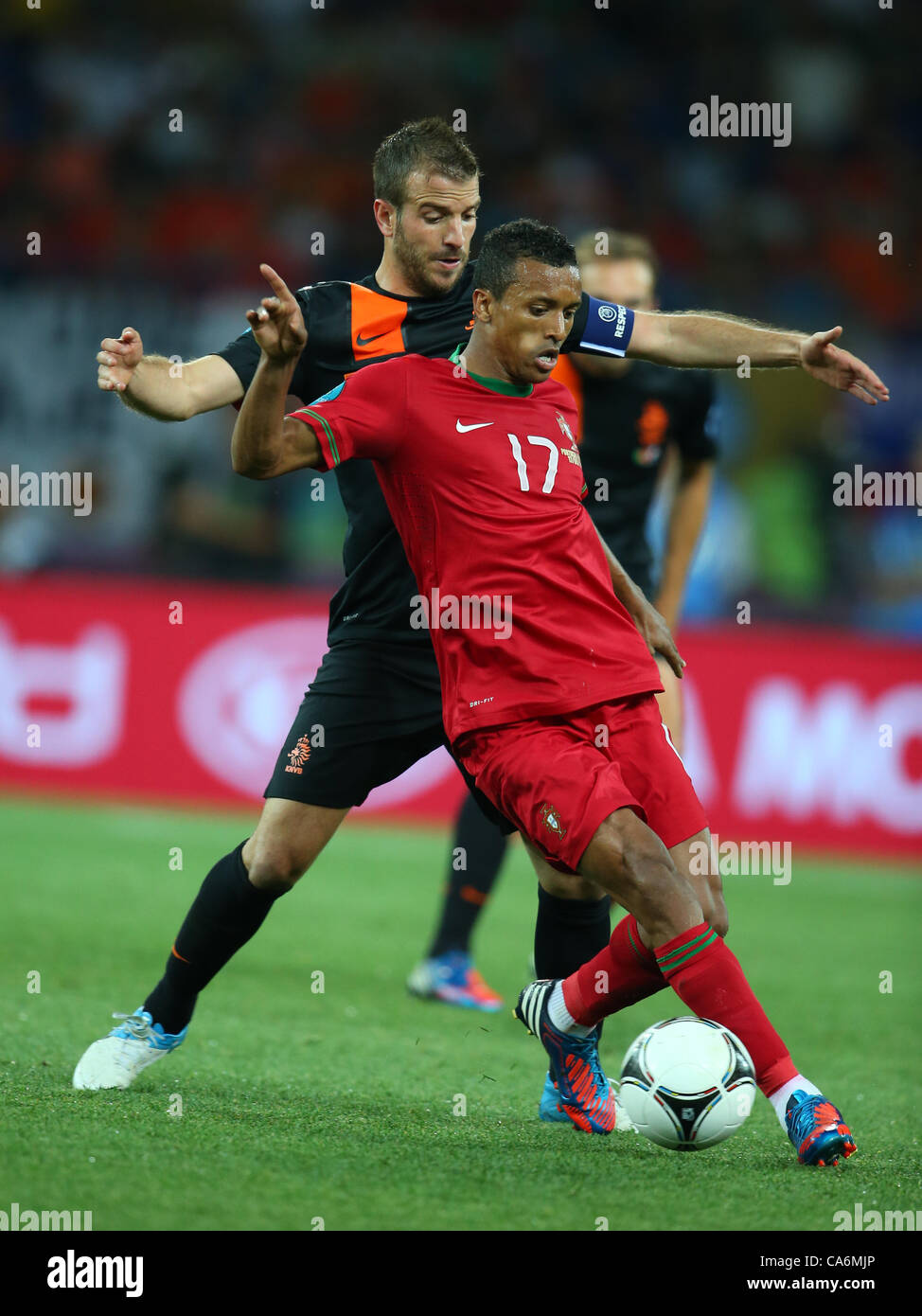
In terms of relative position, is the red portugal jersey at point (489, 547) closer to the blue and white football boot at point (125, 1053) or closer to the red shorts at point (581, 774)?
the red shorts at point (581, 774)

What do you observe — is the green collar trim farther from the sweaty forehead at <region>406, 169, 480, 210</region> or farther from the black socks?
the black socks

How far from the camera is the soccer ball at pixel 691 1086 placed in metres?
3.51

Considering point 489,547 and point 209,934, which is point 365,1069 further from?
point 489,547

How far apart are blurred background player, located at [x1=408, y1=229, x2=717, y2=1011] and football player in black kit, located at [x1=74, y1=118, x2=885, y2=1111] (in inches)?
55.3

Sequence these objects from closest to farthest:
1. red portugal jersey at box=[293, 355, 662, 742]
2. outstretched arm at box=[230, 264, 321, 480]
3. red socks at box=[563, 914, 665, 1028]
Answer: outstretched arm at box=[230, 264, 321, 480]
red portugal jersey at box=[293, 355, 662, 742]
red socks at box=[563, 914, 665, 1028]

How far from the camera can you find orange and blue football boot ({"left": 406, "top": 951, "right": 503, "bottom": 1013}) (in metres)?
5.83

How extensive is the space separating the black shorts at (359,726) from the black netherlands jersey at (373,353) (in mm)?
74

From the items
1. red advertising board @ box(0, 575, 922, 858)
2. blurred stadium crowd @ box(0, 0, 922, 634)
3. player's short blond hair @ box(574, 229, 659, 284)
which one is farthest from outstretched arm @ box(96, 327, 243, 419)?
blurred stadium crowd @ box(0, 0, 922, 634)

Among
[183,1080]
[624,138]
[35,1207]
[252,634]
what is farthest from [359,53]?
[35,1207]

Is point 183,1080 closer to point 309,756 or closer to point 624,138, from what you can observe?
point 309,756

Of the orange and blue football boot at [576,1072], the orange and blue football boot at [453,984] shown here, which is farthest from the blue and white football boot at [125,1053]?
the orange and blue football boot at [453,984]

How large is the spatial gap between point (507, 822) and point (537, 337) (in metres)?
1.12

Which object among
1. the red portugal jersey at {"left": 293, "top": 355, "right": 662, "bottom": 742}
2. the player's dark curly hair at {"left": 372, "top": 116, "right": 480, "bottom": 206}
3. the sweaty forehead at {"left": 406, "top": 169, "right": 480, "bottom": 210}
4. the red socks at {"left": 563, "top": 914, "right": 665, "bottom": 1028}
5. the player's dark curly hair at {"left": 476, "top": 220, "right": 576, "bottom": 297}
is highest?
the player's dark curly hair at {"left": 372, "top": 116, "right": 480, "bottom": 206}

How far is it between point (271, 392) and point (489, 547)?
64 centimetres
